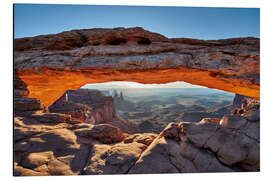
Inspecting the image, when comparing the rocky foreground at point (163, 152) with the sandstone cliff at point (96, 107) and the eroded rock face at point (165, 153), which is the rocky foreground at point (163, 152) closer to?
the eroded rock face at point (165, 153)

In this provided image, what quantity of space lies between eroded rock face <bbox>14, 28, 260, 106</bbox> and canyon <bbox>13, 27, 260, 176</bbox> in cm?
3

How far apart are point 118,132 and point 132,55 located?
380 cm

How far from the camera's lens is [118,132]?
17.9ft

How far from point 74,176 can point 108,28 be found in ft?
17.4

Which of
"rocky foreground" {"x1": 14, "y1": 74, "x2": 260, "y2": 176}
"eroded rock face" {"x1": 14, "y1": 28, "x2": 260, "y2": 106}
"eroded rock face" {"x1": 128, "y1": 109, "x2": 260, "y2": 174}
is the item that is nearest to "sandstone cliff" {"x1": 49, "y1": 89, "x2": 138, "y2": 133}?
"eroded rock face" {"x1": 14, "y1": 28, "x2": 260, "y2": 106}

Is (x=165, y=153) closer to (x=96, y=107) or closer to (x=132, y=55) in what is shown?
(x=132, y=55)

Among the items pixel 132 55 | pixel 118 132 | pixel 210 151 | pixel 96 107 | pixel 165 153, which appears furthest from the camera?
pixel 96 107

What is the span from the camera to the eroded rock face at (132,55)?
3994mm

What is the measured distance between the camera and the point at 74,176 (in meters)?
3.03

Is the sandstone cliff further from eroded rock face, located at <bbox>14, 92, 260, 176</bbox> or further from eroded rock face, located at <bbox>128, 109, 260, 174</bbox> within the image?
eroded rock face, located at <bbox>128, 109, 260, 174</bbox>

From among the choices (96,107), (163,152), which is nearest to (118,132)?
(163,152)

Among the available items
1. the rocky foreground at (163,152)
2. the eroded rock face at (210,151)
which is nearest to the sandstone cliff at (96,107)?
the rocky foreground at (163,152)
